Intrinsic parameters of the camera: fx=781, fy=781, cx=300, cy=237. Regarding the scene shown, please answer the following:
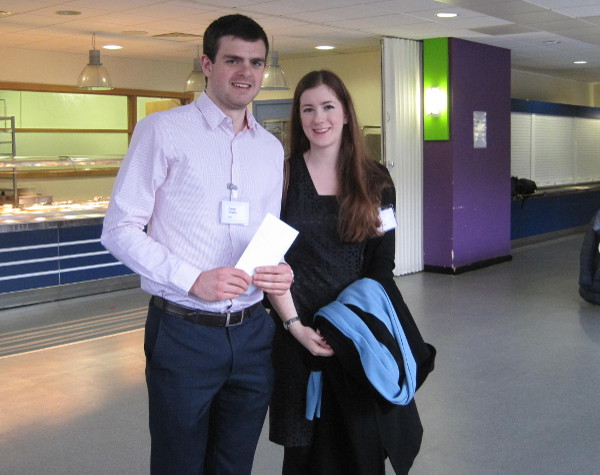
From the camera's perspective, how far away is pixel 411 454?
2.56 metres

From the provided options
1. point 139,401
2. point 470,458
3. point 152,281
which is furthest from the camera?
point 139,401

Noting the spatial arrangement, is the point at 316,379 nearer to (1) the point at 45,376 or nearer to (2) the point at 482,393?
(2) the point at 482,393

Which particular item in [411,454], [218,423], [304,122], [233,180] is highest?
[304,122]

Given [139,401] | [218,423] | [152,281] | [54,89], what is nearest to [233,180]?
[152,281]

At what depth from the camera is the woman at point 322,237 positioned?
247 centimetres

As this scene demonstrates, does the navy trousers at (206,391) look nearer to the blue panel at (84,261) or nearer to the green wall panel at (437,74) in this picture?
the blue panel at (84,261)

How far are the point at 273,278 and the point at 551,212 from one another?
11.9 metres

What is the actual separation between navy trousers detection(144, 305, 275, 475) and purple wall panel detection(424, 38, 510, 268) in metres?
7.57

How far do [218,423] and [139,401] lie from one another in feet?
8.64

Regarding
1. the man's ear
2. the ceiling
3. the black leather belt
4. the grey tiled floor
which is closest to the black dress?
the black leather belt

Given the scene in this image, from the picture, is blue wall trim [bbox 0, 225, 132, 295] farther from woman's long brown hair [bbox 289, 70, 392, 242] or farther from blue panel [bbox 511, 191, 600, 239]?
blue panel [bbox 511, 191, 600, 239]

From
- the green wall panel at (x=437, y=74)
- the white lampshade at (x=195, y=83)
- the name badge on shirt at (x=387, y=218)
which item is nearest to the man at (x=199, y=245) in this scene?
the name badge on shirt at (x=387, y=218)

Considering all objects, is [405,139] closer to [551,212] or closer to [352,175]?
[551,212]

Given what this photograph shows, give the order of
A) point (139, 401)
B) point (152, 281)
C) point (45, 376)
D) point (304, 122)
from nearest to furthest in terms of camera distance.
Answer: point (152, 281)
point (304, 122)
point (139, 401)
point (45, 376)
